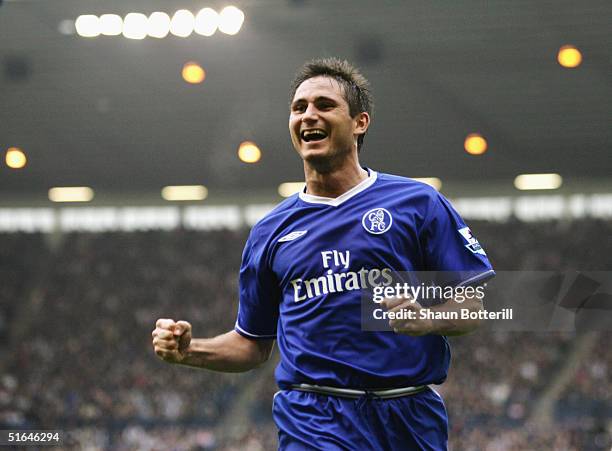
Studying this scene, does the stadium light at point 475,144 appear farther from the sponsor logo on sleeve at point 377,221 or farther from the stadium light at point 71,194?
the sponsor logo on sleeve at point 377,221

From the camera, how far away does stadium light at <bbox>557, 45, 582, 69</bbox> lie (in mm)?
11688

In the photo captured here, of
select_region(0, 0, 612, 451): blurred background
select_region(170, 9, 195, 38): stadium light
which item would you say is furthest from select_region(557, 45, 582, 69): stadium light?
select_region(170, 9, 195, 38): stadium light

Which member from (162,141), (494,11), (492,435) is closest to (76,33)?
(162,141)

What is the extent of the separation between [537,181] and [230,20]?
8.66 meters

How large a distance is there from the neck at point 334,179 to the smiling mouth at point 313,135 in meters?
0.09

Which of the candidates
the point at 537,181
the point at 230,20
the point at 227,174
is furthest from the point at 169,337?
the point at 537,181

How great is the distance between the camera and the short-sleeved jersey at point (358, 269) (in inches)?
122

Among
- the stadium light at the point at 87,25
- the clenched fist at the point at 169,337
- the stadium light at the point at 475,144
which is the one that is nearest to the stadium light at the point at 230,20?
the stadium light at the point at 87,25

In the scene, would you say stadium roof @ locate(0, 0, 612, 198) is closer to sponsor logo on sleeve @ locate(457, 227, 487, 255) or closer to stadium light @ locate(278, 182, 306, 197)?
stadium light @ locate(278, 182, 306, 197)

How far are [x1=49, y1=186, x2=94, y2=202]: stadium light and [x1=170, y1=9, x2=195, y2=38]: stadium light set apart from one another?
25.5 feet

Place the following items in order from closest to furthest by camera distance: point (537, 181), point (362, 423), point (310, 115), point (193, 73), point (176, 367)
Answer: point (362, 423) → point (310, 115) → point (193, 73) → point (537, 181) → point (176, 367)

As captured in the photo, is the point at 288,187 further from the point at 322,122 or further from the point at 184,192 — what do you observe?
the point at 322,122

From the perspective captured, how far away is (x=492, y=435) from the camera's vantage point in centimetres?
1661

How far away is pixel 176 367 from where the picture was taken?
20.0 meters
